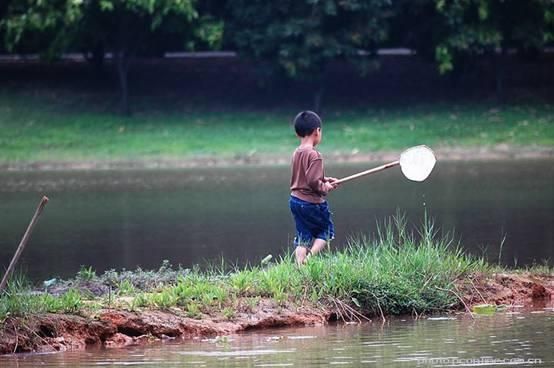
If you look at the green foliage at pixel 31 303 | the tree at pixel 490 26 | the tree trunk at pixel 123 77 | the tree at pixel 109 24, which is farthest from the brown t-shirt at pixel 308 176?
the tree trunk at pixel 123 77

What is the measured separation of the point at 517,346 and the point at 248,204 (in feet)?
40.7

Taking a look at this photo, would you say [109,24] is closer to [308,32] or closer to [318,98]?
[308,32]

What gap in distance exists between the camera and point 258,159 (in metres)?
28.7

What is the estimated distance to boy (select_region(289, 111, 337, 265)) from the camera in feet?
36.3

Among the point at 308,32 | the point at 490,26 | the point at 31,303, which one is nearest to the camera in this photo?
the point at 31,303

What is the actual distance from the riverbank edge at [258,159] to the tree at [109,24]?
4.16 metres

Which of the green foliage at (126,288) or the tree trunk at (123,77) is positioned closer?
the green foliage at (126,288)

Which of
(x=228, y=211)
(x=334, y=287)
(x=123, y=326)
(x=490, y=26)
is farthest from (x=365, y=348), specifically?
(x=490, y=26)

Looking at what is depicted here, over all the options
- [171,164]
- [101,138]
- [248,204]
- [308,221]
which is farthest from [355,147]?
[308,221]

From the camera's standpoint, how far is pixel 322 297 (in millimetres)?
10328

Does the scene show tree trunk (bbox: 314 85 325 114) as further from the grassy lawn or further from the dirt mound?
the dirt mound

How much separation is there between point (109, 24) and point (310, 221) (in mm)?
23293

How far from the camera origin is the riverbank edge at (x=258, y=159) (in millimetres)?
28031

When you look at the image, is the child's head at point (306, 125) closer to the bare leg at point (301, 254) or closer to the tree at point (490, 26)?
the bare leg at point (301, 254)
